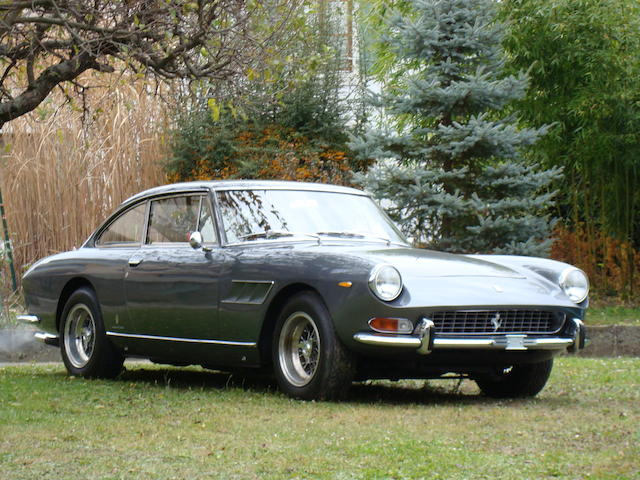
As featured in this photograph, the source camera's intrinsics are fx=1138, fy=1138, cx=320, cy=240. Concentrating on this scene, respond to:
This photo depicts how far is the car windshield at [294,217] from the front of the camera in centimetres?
815

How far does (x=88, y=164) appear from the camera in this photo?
15.8m

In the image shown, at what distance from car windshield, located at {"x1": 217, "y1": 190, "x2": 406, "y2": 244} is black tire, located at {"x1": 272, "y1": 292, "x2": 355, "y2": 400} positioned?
2.56 ft

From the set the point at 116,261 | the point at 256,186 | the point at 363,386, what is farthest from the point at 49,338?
the point at 363,386

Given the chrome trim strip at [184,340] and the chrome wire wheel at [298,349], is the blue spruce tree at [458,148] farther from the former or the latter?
the chrome wire wheel at [298,349]

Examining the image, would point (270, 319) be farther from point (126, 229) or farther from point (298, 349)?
point (126, 229)

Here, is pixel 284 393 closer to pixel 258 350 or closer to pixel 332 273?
pixel 258 350

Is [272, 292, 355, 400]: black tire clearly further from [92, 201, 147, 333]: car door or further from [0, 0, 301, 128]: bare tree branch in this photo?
[0, 0, 301, 128]: bare tree branch

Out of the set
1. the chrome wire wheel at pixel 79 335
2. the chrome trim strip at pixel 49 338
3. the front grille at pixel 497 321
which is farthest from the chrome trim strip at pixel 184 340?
the front grille at pixel 497 321

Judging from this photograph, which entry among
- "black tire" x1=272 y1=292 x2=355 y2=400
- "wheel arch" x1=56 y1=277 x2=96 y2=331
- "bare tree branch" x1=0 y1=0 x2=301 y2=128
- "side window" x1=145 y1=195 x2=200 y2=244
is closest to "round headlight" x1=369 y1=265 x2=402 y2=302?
"black tire" x1=272 y1=292 x2=355 y2=400

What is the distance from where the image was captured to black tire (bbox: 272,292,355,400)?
7.16 metres

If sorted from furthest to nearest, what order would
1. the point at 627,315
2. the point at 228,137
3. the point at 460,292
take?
the point at 228,137
the point at 627,315
the point at 460,292

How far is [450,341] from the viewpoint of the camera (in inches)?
278

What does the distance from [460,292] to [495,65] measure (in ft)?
26.9

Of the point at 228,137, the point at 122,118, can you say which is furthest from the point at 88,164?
the point at 228,137
